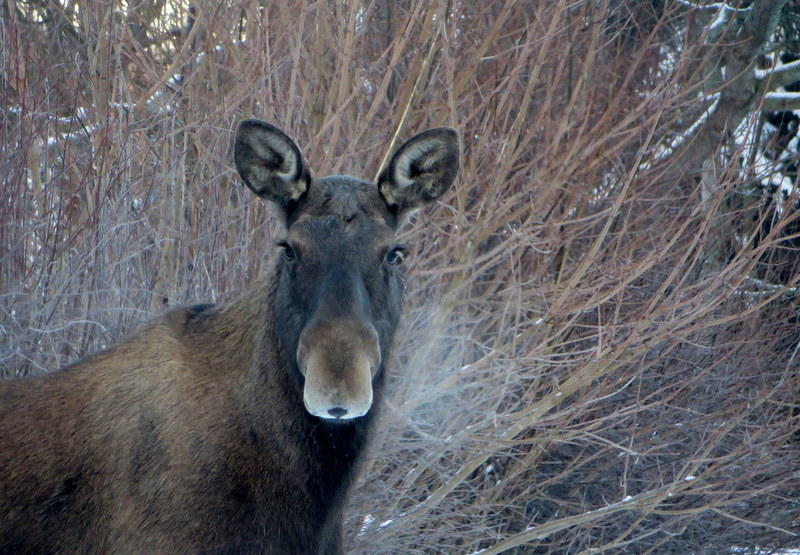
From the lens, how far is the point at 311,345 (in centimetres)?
354

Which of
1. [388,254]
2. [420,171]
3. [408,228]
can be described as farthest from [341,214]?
[408,228]

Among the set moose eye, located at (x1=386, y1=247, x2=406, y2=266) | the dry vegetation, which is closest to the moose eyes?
moose eye, located at (x1=386, y1=247, x2=406, y2=266)

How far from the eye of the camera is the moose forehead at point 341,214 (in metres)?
3.98

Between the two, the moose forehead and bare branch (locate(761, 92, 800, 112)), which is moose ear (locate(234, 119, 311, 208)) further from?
bare branch (locate(761, 92, 800, 112))

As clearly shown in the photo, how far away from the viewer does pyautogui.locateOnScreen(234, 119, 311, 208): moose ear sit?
4.14 metres

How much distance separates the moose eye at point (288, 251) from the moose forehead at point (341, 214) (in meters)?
0.06

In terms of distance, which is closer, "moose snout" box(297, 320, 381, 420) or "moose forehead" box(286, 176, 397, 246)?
"moose snout" box(297, 320, 381, 420)

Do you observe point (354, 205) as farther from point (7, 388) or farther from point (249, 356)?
point (7, 388)

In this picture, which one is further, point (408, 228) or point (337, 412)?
point (408, 228)

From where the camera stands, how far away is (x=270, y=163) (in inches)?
167

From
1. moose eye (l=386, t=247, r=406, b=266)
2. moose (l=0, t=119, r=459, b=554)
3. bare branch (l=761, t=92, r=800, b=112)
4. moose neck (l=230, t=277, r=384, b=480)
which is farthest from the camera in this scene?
bare branch (l=761, t=92, r=800, b=112)

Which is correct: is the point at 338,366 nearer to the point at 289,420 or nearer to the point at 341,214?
the point at 289,420

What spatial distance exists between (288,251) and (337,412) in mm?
982

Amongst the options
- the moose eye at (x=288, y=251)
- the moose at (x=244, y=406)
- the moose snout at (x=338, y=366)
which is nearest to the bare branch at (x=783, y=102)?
the moose at (x=244, y=406)
